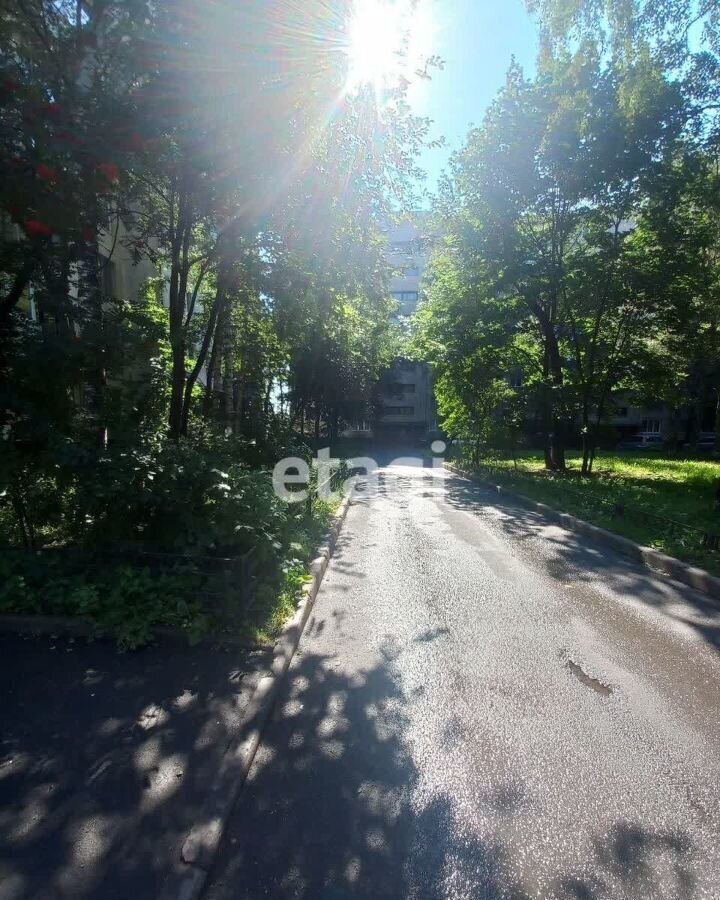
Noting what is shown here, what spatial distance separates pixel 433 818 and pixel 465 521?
353 inches

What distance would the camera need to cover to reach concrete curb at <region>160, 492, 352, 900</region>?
221 cm

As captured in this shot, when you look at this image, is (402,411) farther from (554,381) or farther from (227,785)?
(227,785)

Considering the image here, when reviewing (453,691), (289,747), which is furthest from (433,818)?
Answer: (453,691)

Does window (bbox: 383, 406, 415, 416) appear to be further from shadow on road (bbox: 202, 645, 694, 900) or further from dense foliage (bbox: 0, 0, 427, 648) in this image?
shadow on road (bbox: 202, 645, 694, 900)

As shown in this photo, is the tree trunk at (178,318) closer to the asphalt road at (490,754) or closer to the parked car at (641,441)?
the asphalt road at (490,754)

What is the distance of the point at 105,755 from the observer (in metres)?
2.92

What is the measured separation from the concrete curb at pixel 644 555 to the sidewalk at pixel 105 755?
5.30 metres

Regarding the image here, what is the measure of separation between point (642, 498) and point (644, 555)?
537cm

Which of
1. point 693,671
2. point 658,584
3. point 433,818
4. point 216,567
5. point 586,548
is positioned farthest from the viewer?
point 586,548

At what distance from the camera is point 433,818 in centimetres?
266

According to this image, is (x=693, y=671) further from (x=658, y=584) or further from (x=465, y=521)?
(x=465, y=521)

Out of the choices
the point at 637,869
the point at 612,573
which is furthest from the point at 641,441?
the point at 637,869

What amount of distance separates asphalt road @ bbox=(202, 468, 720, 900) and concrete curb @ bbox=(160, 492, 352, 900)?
0.08m

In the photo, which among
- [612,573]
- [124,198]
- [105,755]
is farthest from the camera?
[612,573]
